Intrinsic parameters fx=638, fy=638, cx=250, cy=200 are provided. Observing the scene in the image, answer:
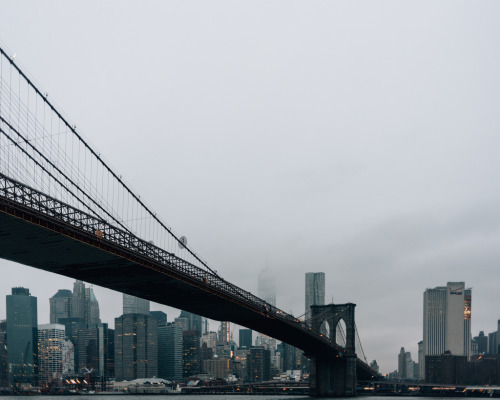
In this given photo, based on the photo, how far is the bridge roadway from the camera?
132 feet

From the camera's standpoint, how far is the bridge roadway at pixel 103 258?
40.2 meters

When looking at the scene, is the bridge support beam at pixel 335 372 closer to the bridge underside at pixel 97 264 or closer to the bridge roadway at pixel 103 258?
the bridge roadway at pixel 103 258

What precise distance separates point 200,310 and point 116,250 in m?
30.7

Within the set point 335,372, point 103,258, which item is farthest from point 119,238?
point 335,372

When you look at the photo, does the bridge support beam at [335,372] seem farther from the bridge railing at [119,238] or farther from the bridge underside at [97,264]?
the bridge underside at [97,264]

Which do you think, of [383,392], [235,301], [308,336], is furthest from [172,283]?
[383,392]

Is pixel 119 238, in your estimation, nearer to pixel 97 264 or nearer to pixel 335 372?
pixel 97 264

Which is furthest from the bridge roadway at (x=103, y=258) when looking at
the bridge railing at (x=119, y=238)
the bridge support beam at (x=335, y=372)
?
the bridge support beam at (x=335, y=372)

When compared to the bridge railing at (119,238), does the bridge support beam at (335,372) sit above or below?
below

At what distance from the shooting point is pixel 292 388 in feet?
571

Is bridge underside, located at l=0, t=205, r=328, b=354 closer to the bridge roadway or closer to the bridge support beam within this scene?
the bridge roadway

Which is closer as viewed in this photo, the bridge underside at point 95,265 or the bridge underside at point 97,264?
the bridge underside at point 97,264

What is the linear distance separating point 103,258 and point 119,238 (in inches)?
79.5

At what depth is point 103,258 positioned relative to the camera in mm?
49656
